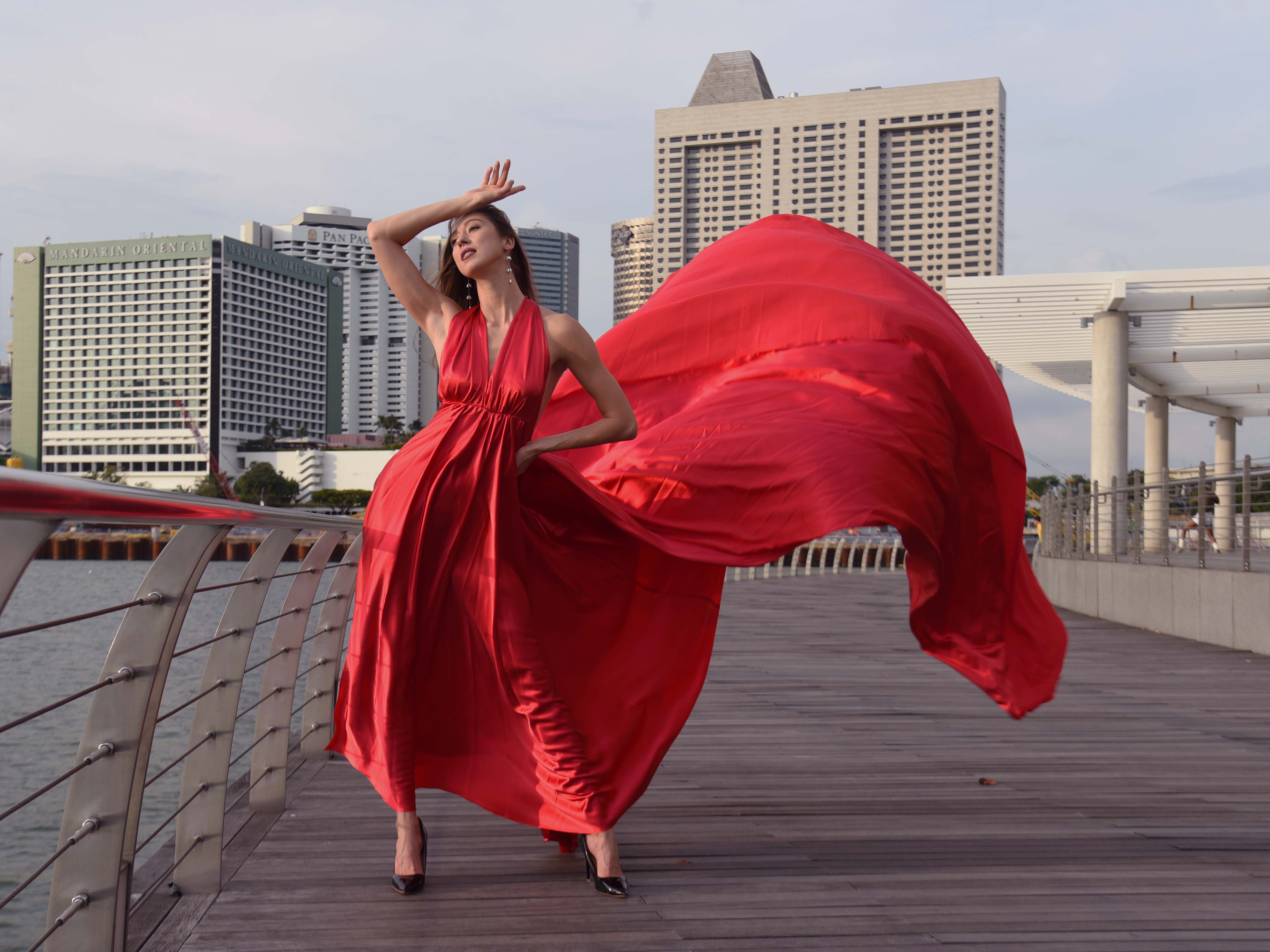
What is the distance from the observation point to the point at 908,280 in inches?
146

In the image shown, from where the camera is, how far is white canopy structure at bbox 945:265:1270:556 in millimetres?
14930

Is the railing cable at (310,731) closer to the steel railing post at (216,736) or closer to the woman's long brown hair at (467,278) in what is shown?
the steel railing post at (216,736)

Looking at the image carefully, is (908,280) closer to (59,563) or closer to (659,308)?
(659,308)

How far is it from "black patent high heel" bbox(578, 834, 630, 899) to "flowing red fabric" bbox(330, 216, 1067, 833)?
0.09 metres

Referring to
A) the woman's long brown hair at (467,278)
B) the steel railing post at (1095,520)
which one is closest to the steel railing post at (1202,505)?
the steel railing post at (1095,520)

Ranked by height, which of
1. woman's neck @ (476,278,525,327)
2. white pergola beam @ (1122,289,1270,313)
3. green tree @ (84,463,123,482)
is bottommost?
woman's neck @ (476,278,525,327)

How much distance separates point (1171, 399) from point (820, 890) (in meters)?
22.5

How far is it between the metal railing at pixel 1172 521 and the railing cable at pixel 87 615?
7.69 metres

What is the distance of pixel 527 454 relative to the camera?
2.45 metres

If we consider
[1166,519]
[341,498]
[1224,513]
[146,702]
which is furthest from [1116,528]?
[341,498]

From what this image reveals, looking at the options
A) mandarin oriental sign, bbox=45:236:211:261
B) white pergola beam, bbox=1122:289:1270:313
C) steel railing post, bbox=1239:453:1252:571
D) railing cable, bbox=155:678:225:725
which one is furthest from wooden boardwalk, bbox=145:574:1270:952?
mandarin oriental sign, bbox=45:236:211:261

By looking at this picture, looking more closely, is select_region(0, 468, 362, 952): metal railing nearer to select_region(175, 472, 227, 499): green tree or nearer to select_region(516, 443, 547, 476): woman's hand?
select_region(516, 443, 547, 476): woman's hand

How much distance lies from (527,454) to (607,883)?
974mm

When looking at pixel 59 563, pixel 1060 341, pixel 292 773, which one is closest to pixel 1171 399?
pixel 1060 341
